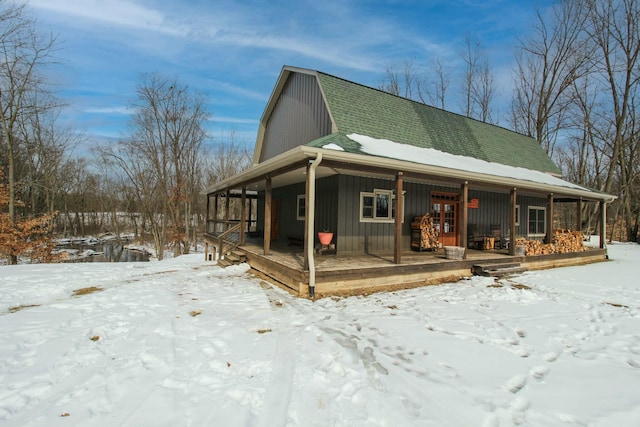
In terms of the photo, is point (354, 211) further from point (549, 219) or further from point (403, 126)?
point (549, 219)

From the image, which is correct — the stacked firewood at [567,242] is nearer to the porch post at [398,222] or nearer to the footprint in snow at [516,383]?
the porch post at [398,222]

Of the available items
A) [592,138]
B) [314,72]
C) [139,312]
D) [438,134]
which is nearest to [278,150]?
[314,72]

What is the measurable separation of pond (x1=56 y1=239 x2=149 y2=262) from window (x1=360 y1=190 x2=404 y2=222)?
2094cm

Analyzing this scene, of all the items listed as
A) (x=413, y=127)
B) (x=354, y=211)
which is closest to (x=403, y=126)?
(x=413, y=127)

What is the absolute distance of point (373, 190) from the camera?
889 cm

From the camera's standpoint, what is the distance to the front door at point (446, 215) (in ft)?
34.0

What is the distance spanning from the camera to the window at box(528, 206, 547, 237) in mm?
13203

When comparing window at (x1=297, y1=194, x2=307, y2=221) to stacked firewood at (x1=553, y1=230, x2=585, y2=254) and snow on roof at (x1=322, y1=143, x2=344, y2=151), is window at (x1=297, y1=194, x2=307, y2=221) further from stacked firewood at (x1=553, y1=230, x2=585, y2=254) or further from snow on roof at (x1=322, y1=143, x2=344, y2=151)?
stacked firewood at (x1=553, y1=230, x2=585, y2=254)

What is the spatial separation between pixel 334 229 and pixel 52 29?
1615 centimetres

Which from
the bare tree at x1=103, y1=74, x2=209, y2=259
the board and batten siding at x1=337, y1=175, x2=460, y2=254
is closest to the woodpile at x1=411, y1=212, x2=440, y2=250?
the board and batten siding at x1=337, y1=175, x2=460, y2=254

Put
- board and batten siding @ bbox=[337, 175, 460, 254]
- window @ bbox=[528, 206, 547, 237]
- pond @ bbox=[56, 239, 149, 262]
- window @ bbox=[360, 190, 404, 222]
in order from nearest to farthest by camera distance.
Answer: board and batten siding @ bbox=[337, 175, 460, 254], window @ bbox=[360, 190, 404, 222], window @ bbox=[528, 206, 547, 237], pond @ bbox=[56, 239, 149, 262]

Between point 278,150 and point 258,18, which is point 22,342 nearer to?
point 278,150

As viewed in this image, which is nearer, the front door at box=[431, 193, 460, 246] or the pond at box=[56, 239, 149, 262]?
the front door at box=[431, 193, 460, 246]

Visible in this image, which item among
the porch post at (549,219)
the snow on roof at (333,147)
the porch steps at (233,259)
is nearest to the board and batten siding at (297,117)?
the snow on roof at (333,147)
